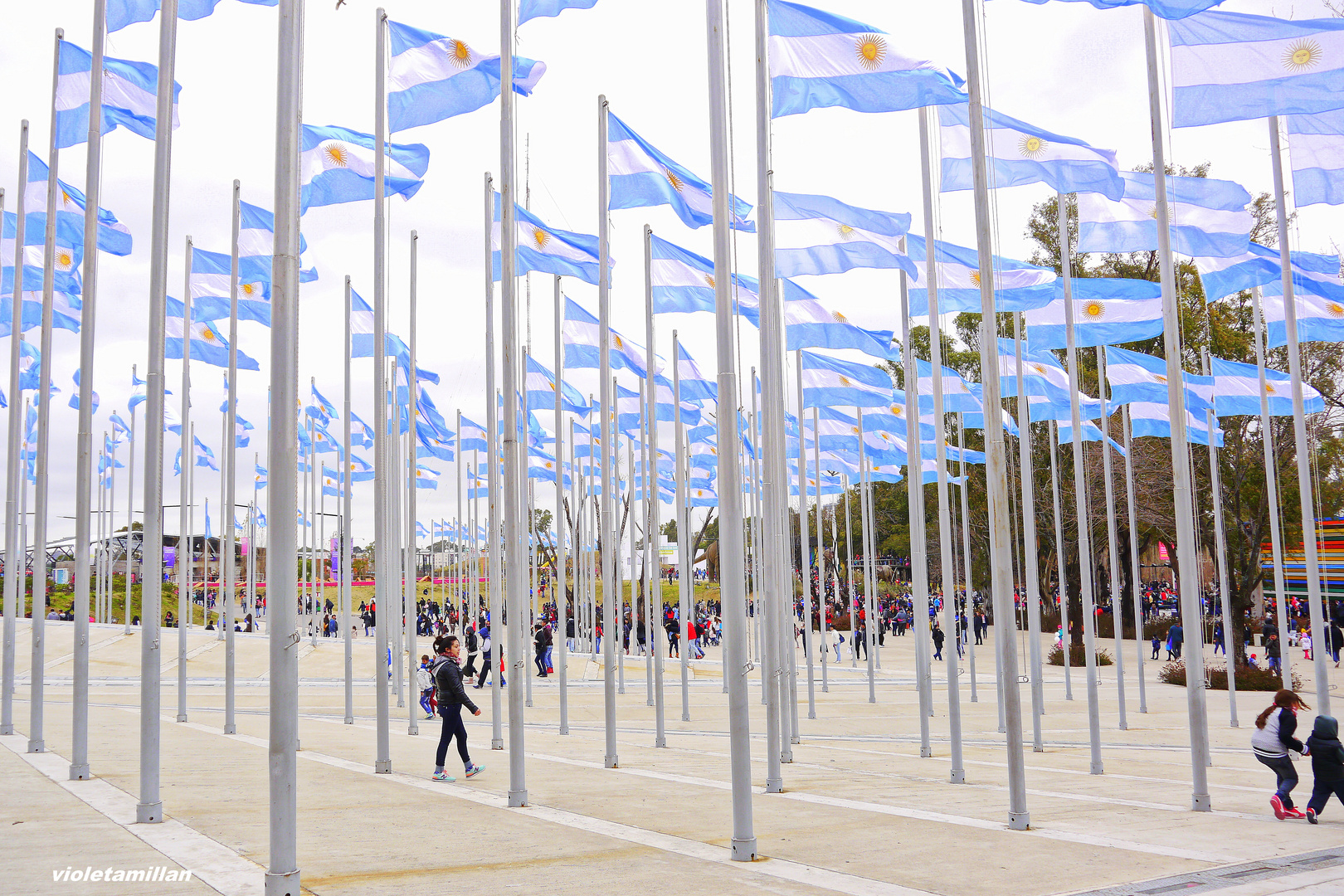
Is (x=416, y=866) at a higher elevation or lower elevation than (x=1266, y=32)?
lower

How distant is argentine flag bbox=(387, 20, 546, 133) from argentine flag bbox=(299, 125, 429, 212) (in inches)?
63.9

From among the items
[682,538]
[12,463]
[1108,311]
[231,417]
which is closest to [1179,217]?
[1108,311]

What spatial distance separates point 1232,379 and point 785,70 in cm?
1374

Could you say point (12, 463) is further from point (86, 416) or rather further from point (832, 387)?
point (832, 387)

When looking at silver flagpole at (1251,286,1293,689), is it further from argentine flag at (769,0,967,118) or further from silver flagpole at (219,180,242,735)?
silver flagpole at (219,180,242,735)

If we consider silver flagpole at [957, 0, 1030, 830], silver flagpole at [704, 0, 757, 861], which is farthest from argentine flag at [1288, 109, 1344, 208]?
silver flagpole at [704, 0, 757, 861]

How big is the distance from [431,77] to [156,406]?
19.1ft

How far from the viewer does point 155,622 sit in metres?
9.48

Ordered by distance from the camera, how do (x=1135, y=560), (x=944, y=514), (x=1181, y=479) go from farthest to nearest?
1. (x=1135, y=560)
2. (x=944, y=514)
3. (x=1181, y=479)

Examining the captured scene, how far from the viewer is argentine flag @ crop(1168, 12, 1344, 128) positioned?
12.1 metres

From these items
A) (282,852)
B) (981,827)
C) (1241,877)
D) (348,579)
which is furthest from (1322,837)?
(348,579)

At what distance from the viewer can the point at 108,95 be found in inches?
534

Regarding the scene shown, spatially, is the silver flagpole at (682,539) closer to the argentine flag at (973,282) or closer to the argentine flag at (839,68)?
the argentine flag at (973,282)

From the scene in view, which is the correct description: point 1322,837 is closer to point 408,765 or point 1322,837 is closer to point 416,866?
point 416,866
